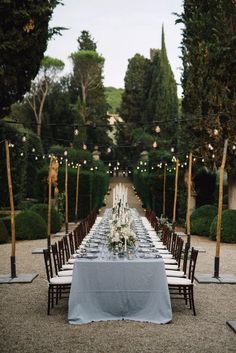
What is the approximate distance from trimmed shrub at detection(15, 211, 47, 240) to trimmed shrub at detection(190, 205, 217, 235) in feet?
20.3

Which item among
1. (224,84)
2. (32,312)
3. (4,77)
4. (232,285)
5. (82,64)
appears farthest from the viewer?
(82,64)

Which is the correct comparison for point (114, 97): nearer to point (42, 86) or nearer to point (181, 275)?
point (42, 86)

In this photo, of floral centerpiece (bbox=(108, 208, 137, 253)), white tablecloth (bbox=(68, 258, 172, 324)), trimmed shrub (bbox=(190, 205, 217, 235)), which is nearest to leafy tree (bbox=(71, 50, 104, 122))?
trimmed shrub (bbox=(190, 205, 217, 235))

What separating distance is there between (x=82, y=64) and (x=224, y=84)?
4059 centimetres

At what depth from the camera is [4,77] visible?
14414 millimetres

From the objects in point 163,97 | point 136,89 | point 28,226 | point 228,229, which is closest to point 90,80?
point 136,89

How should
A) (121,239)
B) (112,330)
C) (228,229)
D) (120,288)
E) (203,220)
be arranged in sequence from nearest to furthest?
(112,330), (120,288), (121,239), (228,229), (203,220)

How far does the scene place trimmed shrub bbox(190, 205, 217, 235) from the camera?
21381 millimetres

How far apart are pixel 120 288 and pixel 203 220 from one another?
1403 centimetres

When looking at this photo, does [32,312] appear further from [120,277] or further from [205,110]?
[205,110]

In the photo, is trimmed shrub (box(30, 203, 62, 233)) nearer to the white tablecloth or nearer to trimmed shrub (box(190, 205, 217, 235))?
trimmed shrub (box(190, 205, 217, 235))

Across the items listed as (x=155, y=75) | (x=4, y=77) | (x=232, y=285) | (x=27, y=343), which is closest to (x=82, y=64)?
(x=155, y=75)

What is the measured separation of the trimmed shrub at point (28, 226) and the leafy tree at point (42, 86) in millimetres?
32777

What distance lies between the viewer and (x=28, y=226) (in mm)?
19328
